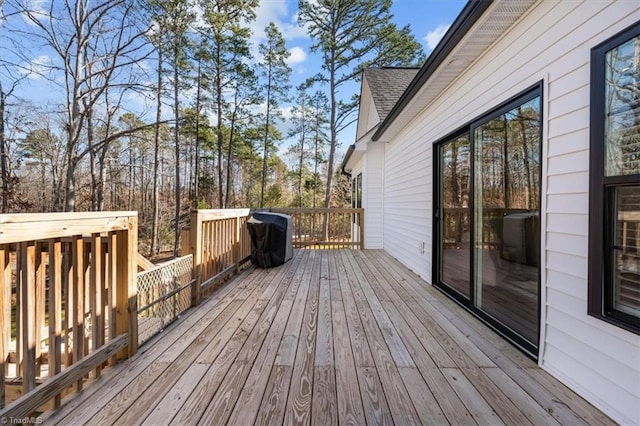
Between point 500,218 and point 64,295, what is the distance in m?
3.11

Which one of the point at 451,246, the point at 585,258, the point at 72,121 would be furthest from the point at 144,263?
the point at 72,121

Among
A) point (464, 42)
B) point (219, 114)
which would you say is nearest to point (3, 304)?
point (464, 42)

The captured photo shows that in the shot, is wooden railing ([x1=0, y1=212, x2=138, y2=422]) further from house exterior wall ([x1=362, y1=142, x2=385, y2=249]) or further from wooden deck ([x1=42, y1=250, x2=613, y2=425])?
house exterior wall ([x1=362, y1=142, x2=385, y2=249])

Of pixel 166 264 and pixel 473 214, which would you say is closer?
pixel 166 264

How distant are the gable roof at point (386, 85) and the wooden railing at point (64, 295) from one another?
249 inches

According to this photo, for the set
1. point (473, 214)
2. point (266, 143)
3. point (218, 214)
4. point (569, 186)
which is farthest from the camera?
point (266, 143)

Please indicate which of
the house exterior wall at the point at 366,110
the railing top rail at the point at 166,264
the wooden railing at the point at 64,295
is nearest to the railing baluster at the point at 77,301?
the wooden railing at the point at 64,295

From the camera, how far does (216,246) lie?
154 inches

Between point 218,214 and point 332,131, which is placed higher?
point 332,131

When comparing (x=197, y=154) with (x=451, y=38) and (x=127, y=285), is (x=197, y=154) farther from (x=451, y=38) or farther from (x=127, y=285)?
(x=451, y=38)

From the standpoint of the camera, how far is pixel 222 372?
6.26 feet

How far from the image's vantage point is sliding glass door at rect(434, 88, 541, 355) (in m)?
2.19

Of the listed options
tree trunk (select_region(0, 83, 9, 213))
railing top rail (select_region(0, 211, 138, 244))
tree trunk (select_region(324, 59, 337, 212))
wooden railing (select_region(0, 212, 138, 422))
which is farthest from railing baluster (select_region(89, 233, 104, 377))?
tree trunk (select_region(324, 59, 337, 212))

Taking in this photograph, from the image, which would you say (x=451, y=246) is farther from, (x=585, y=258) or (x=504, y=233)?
(x=585, y=258)
